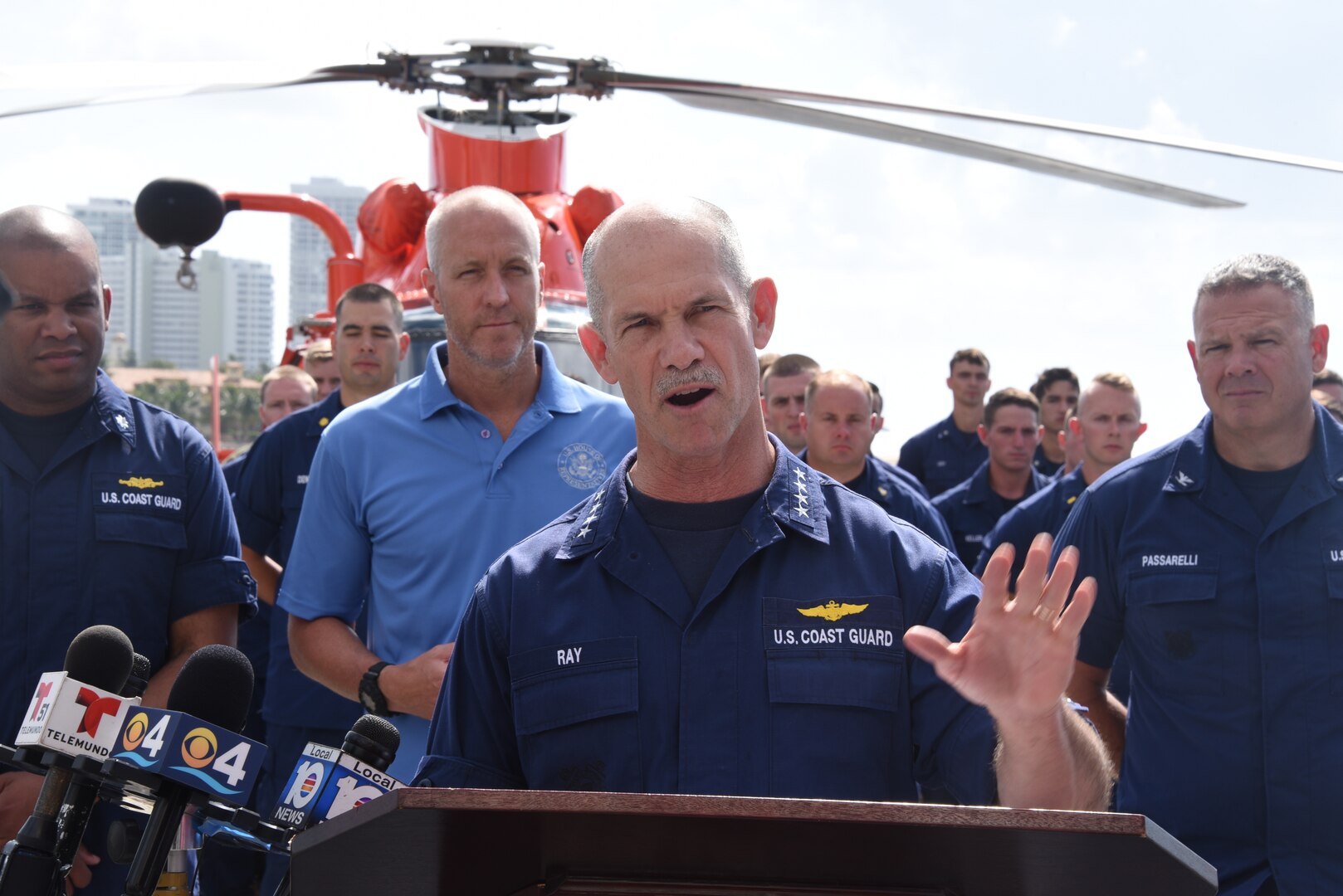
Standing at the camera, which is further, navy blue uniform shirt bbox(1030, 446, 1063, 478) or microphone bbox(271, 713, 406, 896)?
navy blue uniform shirt bbox(1030, 446, 1063, 478)

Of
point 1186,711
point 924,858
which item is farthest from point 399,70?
point 924,858

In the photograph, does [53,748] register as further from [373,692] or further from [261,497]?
[261,497]

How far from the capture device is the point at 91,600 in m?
3.49

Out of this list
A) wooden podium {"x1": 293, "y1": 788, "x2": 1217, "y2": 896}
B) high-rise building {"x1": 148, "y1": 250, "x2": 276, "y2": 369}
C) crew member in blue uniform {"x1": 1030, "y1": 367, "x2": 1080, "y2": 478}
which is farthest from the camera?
high-rise building {"x1": 148, "y1": 250, "x2": 276, "y2": 369}

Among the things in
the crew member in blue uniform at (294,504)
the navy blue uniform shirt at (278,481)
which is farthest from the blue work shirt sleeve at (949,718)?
the navy blue uniform shirt at (278,481)

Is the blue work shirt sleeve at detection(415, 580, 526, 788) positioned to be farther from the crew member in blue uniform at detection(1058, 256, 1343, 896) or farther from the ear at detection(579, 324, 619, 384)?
the crew member in blue uniform at detection(1058, 256, 1343, 896)

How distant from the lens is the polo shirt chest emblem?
361cm

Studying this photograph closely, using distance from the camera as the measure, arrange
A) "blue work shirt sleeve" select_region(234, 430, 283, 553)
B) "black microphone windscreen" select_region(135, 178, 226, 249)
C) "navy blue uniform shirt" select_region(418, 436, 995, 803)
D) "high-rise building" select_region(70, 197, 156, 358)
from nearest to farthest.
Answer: "navy blue uniform shirt" select_region(418, 436, 995, 803) < "blue work shirt sleeve" select_region(234, 430, 283, 553) < "black microphone windscreen" select_region(135, 178, 226, 249) < "high-rise building" select_region(70, 197, 156, 358)

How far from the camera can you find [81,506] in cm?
352

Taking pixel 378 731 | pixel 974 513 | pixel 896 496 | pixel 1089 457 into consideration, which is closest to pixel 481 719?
pixel 378 731

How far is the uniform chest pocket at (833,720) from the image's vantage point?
86.4 inches

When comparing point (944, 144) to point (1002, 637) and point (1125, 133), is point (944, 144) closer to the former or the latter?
point (1125, 133)

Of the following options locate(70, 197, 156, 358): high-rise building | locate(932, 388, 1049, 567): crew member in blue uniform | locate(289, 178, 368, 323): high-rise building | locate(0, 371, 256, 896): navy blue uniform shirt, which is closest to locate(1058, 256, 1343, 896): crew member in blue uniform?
locate(0, 371, 256, 896): navy blue uniform shirt

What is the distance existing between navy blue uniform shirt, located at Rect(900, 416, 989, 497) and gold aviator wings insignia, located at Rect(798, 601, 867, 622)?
7810mm
